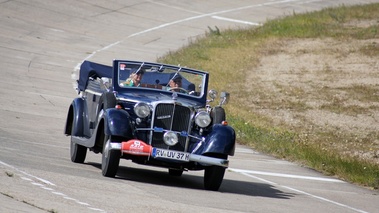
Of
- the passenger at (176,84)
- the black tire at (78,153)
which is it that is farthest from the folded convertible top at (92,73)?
the passenger at (176,84)

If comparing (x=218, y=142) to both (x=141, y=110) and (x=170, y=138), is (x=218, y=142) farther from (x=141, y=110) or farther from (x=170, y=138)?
(x=141, y=110)

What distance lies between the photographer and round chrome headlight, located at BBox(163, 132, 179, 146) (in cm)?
1388

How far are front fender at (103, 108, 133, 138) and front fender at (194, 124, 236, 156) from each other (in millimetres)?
1067

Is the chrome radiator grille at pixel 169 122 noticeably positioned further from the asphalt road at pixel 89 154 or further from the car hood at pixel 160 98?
the asphalt road at pixel 89 154

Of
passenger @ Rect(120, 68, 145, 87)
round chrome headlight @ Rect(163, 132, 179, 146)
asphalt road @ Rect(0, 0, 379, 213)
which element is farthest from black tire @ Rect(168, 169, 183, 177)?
round chrome headlight @ Rect(163, 132, 179, 146)

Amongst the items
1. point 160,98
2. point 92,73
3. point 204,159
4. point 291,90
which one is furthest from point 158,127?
point 291,90

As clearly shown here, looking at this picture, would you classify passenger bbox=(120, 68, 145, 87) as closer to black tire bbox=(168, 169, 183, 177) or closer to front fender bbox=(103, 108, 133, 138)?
front fender bbox=(103, 108, 133, 138)

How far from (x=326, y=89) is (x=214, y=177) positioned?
19750 mm

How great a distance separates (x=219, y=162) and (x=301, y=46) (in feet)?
93.8

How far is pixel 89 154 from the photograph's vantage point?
1781 cm

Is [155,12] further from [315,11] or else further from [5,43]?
[5,43]

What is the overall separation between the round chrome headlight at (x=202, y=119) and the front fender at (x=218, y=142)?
0.15 meters

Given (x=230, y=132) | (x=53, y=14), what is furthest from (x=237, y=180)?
(x=53, y=14)

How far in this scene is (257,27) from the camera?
4644cm
